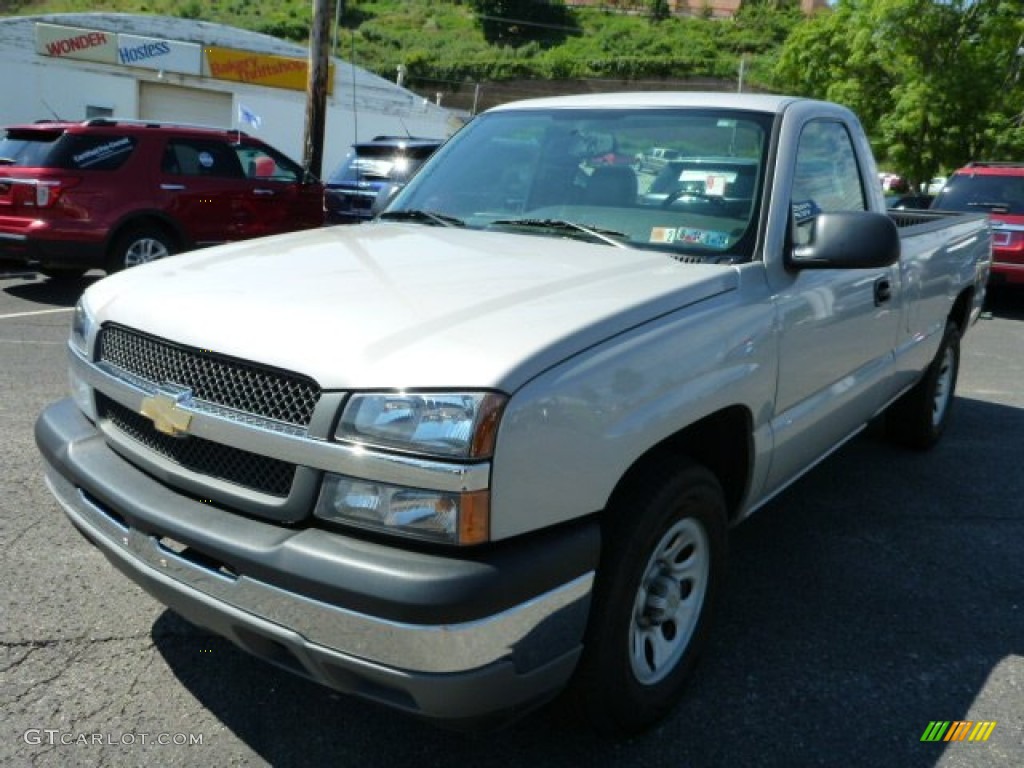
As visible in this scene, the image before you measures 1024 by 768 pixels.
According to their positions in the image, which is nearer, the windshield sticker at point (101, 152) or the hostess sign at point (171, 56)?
the windshield sticker at point (101, 152)

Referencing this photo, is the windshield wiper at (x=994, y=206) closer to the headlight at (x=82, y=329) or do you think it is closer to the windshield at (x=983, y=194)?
the windshield at (x=983, y=194)

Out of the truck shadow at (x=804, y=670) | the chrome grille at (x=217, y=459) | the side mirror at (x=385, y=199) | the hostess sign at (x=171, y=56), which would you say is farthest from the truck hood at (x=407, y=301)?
the hostess sign at (x=171, y=56)

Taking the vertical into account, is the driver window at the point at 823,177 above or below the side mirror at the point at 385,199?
above

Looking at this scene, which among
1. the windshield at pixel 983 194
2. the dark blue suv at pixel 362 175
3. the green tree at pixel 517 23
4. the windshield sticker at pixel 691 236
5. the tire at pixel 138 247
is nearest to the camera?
the windshield sticker at pixel 691 236

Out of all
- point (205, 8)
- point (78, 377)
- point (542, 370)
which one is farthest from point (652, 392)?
point (205, 8)

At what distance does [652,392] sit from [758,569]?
5.81 ft

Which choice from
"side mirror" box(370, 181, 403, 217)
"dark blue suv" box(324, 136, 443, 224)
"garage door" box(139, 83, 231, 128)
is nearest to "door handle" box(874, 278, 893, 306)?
"side mirror" box(370, 181, 403, 217)

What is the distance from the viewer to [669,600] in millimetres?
2646

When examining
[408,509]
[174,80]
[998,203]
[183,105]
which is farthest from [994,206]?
[183,105]

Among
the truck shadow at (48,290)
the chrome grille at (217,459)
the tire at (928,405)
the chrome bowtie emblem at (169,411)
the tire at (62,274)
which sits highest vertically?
the chrome bowtie emblem at (169,411)

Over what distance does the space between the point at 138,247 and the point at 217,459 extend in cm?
798

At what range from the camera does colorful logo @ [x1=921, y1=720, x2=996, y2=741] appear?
2717mm

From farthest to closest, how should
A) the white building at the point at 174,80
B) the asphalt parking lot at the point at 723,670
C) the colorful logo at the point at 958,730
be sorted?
the white building at the point at 174,80 → the colorful logo at the point at 958,730 → the asphalt parking lot at the point at 723,670

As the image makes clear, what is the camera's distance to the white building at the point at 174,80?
24.0 meters
